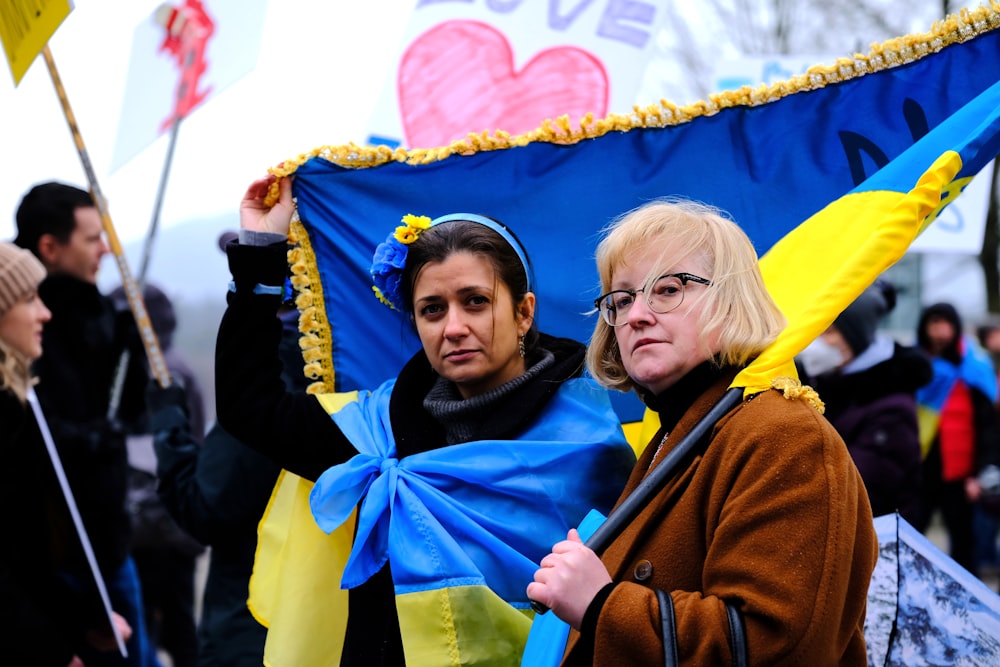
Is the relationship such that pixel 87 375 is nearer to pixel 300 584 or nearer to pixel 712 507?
pixel 300 584

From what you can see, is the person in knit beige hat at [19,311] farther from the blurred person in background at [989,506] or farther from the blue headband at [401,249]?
the blurred person in background at [989,506]

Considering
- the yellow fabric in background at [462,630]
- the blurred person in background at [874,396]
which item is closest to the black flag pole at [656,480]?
the yellow fabric in background at [462,630]

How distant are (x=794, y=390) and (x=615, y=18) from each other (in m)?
3.05

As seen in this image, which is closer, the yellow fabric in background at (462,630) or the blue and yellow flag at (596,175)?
the yellow fabric in background at (462,630)

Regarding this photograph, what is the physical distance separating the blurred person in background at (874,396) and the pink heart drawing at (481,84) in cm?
131

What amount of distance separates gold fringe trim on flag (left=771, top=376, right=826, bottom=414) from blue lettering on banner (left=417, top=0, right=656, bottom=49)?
2.96 metres

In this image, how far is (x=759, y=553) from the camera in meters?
1.52

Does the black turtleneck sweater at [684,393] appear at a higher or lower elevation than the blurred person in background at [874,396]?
higher

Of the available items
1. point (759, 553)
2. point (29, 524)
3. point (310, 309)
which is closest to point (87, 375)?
point (29, 524)

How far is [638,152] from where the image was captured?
2.65 m

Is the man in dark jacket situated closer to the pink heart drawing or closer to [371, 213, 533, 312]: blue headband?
the pink heart drawing

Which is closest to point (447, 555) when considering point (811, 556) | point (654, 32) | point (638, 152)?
point (811, 556)

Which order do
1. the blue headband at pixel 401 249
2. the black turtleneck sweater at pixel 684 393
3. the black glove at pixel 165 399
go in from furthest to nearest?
the black glove at pixel 165 399 < the blue headband at pixel 401 249 < the black turtleneck sweater at pixel 684 393

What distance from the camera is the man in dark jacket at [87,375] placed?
3523 millimetres
